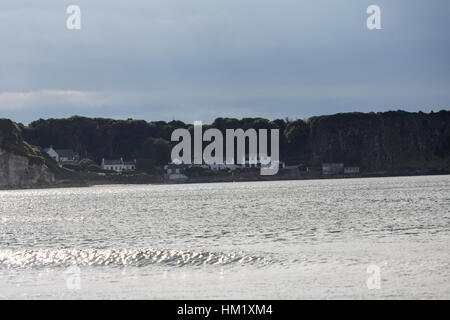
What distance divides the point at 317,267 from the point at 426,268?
198 inches

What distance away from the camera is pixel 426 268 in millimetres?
29344

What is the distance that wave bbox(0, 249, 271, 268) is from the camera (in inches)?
1335

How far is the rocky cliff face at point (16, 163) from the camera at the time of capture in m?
182

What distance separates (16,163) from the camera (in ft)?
601

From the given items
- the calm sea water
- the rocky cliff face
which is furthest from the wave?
the rocky cliff face

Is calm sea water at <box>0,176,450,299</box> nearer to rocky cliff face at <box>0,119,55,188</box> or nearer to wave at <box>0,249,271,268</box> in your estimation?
wave at <box>0,249,271,268</box>

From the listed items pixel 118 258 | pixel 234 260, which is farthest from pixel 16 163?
pixel 234 260

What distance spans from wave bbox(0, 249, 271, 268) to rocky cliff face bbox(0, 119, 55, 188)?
5920 inches

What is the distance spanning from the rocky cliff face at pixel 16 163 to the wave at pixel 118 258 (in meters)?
150

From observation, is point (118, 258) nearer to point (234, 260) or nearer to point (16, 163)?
point (234, 260)

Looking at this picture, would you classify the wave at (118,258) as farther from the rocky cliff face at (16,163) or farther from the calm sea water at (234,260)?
the rocky cliff face at (16,163)

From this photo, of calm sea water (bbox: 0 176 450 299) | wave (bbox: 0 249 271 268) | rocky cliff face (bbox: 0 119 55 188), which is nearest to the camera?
calm sea water (bbox: 0 176 450 299)
